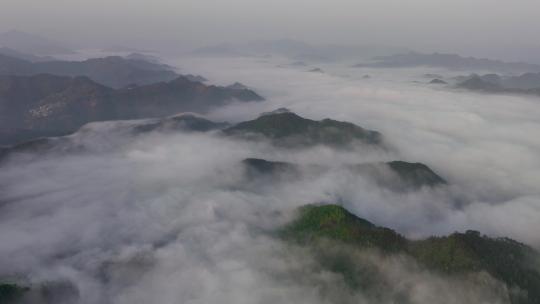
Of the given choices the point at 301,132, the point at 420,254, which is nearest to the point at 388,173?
the point at 301,132

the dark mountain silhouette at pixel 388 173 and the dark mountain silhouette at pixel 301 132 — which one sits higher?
the dark mountain silhouette at pixel 301 132

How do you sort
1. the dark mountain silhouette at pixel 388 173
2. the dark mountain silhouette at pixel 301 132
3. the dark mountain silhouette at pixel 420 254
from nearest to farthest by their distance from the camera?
1. the dark mountain silhouette at pixel 420 254
2. the dark mountain silhouette at pixel 388 173
3. the dark mountain silhouette at pixel 301 132

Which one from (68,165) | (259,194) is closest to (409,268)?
(259,194)

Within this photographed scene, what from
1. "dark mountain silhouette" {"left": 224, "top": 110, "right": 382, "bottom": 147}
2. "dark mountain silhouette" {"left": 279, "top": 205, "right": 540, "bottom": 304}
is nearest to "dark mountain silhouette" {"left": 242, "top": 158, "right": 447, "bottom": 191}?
"dark mountain silhouette" {"left": 224, "top": 110, "right": 382, "bottom": 147}

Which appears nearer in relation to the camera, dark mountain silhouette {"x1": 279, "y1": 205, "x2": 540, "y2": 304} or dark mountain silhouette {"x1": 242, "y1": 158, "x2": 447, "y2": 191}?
dark mountain silhouette {"x1": 279, "y1": 205, "x2": 540, "y2": 304}

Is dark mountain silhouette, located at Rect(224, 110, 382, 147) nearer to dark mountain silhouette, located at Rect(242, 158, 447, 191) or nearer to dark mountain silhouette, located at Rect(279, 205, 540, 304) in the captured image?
dark mountain silhouette, located at Rect(242, 158, 447, 191)

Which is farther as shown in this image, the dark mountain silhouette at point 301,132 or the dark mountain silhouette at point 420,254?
the dark mountain silhouette at point 301,132

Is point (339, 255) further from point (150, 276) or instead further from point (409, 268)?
point (150, 276)

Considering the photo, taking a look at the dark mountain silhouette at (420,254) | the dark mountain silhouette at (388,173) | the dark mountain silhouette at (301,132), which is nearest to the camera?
the dark mountain silhouette at (420,254)

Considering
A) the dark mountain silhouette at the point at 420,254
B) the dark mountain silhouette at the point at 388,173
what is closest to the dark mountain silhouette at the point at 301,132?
the dark mountain silhouette at the point at 388,173

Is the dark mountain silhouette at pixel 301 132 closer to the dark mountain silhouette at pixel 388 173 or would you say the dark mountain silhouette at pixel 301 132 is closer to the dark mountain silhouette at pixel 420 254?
the dark mountain silhouette at pixel 388 173
